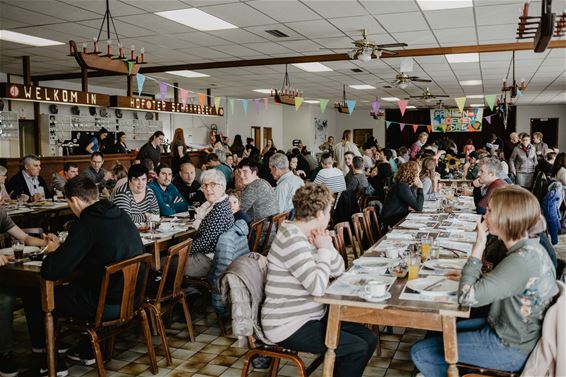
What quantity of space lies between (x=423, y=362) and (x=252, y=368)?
4.47ft

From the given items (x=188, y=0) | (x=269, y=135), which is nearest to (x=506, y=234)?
(x=188, y=0)

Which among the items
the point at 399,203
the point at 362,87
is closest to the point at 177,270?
the point at 399,203

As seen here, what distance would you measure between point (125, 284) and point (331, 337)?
130 centimetres

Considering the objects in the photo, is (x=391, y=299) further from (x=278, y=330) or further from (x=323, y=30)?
(x=323, y=30)

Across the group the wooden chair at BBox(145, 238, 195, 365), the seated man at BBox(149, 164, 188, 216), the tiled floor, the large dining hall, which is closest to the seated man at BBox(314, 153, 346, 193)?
the large dining hall

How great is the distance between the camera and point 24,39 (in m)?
7.80

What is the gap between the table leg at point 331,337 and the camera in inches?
102

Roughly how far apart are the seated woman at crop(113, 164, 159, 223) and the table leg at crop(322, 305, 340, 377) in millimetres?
2833

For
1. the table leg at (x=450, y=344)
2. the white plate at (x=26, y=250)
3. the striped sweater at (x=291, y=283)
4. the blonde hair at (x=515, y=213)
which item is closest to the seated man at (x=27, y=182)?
the white plate at (x=26, y=250)

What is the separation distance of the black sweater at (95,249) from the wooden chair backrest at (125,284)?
0.10 metres

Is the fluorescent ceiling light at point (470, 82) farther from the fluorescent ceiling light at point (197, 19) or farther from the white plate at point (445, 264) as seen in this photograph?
the white plate at point (445, 264)

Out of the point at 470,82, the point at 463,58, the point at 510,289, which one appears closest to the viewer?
the point at 510,289

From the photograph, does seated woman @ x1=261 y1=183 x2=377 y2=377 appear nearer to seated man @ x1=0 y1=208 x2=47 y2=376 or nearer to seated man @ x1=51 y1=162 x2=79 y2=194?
seated man @ x1=0 y1=208 x2=47 y2=376

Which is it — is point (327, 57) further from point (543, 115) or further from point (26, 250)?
point (543, 115)
